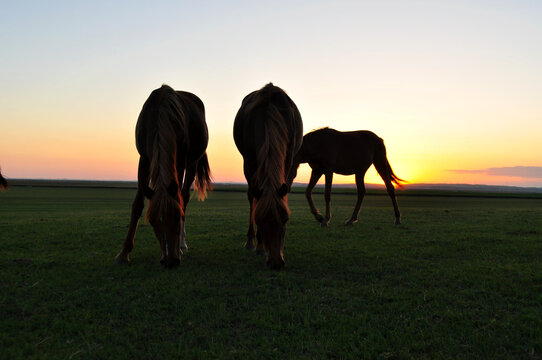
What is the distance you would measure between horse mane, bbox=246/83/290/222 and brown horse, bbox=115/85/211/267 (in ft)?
3.91

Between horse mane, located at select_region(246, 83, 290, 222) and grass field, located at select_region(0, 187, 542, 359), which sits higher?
horse mane, located at select_region(246, 83, 290, 222)

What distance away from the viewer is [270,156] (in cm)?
543

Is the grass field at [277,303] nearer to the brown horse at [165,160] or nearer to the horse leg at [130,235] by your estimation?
the horse leg at [130,235]

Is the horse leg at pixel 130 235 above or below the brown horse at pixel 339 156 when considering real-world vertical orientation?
below

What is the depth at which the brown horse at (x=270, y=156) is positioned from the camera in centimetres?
514

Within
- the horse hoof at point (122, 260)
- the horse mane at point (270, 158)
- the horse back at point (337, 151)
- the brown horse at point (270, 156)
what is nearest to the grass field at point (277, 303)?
the horse hoof at point (122, 260)

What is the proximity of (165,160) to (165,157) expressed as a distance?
0.06 m

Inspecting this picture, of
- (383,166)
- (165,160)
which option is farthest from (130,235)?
(383,166)

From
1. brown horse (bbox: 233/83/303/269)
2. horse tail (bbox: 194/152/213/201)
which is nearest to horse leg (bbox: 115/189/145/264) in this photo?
brown horse (bbox: 233/83/303/269)

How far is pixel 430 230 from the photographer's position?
33.1 ft

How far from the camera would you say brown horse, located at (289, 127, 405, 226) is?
11.5m

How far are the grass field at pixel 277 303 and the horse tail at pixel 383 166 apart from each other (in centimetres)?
557

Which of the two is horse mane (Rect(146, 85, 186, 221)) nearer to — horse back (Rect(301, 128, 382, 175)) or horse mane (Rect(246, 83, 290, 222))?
horse mane (Rect(246, 83, 290, 222))

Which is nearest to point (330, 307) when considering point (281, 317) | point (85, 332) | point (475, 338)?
point (281, 317)
